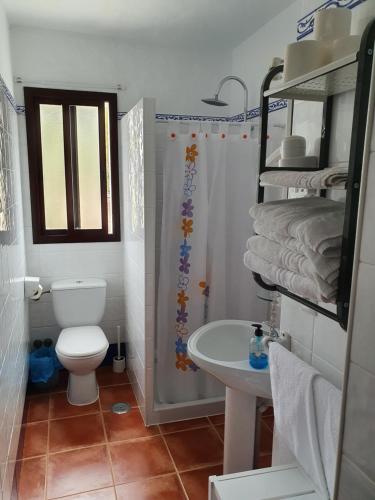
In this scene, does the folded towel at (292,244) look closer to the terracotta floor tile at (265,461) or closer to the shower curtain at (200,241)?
the shower curtain at (200,241)

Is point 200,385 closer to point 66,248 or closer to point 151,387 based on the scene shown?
point 151,387

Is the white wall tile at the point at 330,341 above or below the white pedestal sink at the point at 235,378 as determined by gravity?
above

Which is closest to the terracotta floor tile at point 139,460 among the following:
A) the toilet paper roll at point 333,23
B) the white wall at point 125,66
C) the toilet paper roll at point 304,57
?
the toilet paper roll at point 304,57

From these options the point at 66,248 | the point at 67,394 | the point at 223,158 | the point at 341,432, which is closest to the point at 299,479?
the point at 341,432

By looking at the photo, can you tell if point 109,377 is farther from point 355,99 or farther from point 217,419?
point 355,99

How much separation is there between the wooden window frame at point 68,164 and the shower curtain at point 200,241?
35.8 inches

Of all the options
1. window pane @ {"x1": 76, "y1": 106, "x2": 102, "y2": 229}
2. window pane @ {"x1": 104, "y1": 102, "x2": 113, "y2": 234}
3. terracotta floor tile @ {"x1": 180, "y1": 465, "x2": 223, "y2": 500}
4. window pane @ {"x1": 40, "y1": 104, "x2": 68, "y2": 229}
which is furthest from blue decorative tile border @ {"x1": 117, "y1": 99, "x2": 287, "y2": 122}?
terracotta floor tile @ {"x1": 180, "y1": 465, "x2": 223, "y2": 500}

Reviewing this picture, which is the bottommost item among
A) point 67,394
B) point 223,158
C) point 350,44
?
→ point 67,394

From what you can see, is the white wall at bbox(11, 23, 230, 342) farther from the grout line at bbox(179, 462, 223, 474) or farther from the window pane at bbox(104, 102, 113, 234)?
the grout line at bbox(179, 462, 223, 474)

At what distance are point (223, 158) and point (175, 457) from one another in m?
1.75

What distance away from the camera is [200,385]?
268 centimetres

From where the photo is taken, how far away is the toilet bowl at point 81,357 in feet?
8.60

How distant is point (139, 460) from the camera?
2229 millimetres

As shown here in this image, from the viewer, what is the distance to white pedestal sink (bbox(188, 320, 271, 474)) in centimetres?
166
